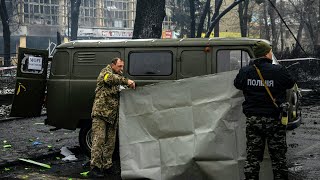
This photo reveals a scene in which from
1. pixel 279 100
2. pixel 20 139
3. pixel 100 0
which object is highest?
pixel 100 0

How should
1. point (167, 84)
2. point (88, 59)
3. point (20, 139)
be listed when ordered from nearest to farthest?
point (167, 84) < point (88, 59) < point (20, 139)

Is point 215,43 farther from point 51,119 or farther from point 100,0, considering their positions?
point 100,0

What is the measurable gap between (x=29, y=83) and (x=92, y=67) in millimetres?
1209

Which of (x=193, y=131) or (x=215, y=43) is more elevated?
(x=215, y=43)

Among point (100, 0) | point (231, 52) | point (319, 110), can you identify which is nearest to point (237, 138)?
point (231, 52)

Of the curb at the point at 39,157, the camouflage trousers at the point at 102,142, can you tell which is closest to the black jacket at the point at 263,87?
the camouflage trousers at the point at 102,142

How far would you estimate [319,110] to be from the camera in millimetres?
15312

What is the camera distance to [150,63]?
7934mm

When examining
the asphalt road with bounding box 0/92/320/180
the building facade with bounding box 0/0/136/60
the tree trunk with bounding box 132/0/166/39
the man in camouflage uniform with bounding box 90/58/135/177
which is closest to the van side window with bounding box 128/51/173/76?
the man in camouflage uniform with bounding box 90/58/135/177

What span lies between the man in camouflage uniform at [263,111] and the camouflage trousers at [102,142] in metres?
2.33

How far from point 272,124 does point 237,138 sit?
678 mm

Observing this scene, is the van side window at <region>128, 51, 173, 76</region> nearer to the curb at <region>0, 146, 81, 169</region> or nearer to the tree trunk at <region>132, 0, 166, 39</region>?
the curb at <region>0, 146, 81, 169</region>

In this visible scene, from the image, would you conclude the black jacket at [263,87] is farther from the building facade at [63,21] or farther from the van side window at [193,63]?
the building facade at [63,21]

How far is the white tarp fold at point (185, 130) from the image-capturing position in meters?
5.78
